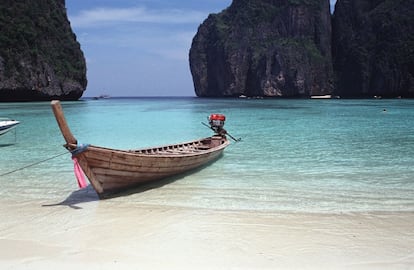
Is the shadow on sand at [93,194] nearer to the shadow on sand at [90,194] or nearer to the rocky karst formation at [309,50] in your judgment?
the shadow on sand at [90,194]

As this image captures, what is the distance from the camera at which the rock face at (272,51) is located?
116000mm

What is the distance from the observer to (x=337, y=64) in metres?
128

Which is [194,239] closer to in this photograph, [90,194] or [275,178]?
[90,194]

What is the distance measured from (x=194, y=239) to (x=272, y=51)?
11984cm

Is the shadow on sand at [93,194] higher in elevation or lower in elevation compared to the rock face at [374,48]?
lower

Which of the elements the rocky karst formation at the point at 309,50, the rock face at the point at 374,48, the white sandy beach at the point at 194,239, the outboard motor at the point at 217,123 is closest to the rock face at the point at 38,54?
the rocky karst formation at the point at 309,50

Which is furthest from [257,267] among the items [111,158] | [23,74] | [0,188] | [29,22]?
[29,22]

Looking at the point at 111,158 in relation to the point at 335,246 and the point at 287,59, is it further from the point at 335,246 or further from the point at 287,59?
the point at 287,59

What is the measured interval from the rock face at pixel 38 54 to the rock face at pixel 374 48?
250 ft

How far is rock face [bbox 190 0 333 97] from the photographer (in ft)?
381

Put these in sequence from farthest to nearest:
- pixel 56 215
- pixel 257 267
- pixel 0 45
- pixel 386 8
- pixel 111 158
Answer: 1. pixel 386 8
2. pixel 0 45
3. pixel 111 158
4. pixel 56 215
5. pixel 257 267

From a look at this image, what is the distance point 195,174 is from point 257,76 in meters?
114

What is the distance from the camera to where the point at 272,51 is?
120688 mm

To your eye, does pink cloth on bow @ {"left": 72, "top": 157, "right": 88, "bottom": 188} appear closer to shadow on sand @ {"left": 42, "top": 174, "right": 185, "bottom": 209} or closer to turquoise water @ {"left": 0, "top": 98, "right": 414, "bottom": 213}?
shadow on sand @ {"left": 42, "top": 174, "right": 185, "bottom": 209}
